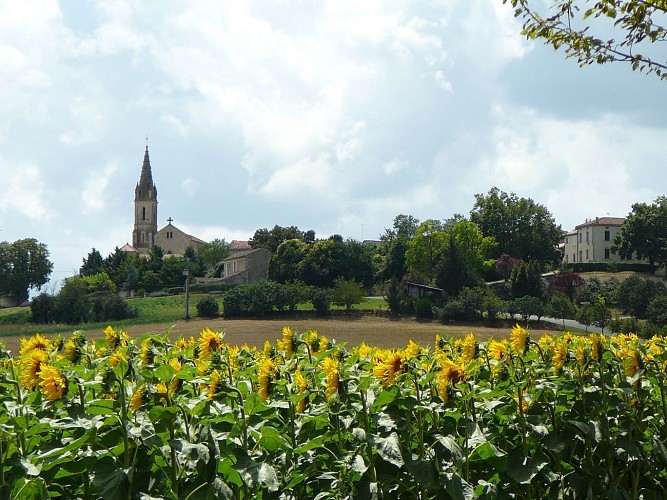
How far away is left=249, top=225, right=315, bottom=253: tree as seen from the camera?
3693 inches

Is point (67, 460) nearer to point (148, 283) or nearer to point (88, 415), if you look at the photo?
point (88, 415)

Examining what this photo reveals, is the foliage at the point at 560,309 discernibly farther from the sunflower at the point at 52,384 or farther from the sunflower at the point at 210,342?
the sunflower at the point at 52,384

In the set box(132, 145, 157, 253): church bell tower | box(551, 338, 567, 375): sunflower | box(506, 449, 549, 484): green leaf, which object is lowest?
box(506, 449, 549, 484): green leaf

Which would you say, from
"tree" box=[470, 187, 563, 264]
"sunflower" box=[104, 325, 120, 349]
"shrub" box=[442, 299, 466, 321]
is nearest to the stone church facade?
"tree" box=[470, 187, 563, 264]

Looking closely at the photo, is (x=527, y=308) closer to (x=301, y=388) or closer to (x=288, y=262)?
(x=288, y=262)

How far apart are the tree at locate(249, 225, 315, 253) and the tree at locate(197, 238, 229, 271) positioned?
5828 millimetres

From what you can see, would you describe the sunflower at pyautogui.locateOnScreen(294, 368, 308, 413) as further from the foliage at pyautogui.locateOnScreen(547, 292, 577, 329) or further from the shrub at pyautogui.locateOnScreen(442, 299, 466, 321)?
the foliage at pyautogui.locateOnScreen(547, 292, 577, 329)

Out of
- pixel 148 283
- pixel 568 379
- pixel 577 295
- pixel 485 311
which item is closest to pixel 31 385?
pixel 568 379

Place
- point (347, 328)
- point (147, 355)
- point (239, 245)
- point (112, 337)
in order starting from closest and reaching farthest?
point (147, 355) → point (112, 337) → point (347, 328) → point (239, 245)

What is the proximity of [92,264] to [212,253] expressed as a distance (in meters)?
16.9

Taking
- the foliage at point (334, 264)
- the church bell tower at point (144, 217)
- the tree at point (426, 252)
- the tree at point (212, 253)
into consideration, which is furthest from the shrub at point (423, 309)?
the church bell tower at point (144, 217)

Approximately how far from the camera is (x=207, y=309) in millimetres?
56906

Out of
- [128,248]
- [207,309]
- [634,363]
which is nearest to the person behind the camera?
[634,363]

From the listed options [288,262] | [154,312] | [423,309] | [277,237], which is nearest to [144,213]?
[277,237]
